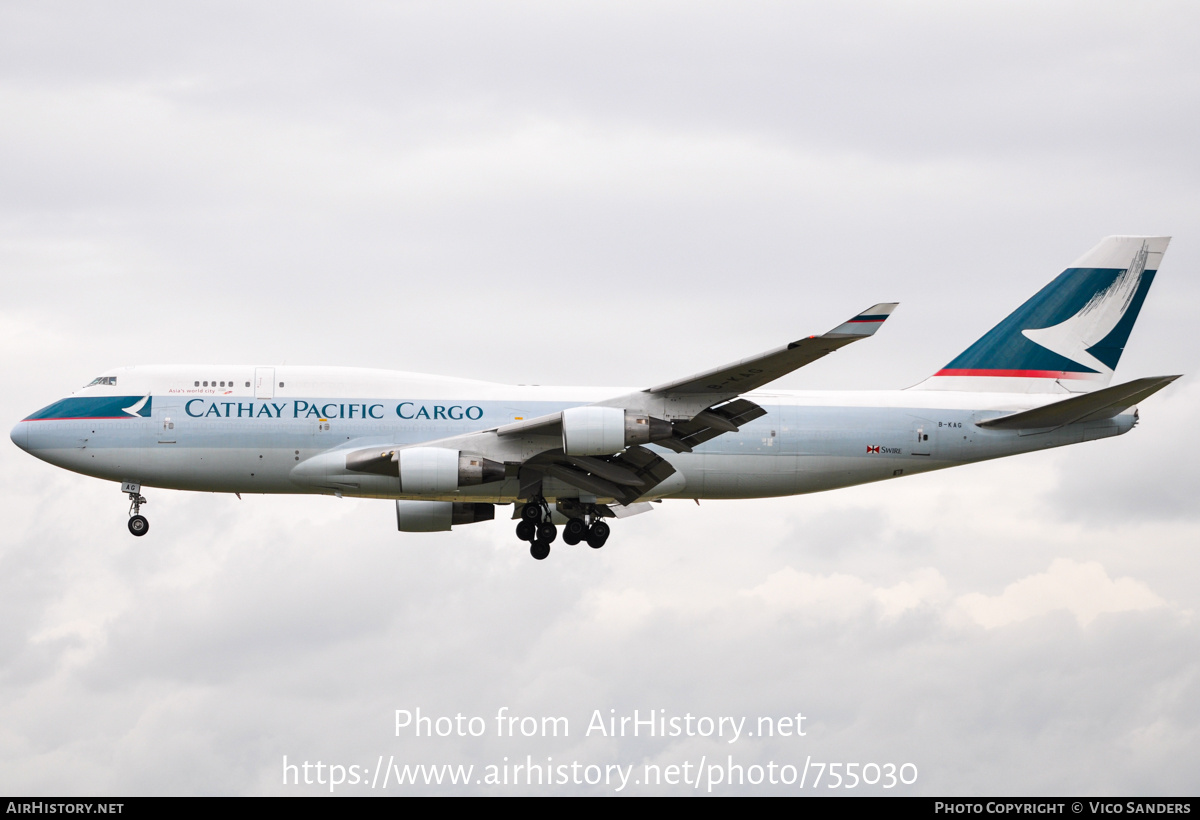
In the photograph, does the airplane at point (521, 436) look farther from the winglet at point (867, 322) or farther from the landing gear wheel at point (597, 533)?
the winglet at point (867, 322)

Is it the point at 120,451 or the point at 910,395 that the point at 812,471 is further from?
the point at 120,451

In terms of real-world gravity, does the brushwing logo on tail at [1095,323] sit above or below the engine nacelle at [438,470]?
above

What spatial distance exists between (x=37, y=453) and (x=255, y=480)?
6996mm

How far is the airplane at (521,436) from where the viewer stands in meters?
36.7

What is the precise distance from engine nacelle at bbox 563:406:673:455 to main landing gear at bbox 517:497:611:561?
516 centimetres

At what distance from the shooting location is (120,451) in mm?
39375

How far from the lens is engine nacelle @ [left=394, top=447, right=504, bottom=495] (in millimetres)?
36500

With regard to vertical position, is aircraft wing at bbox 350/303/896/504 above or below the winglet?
below

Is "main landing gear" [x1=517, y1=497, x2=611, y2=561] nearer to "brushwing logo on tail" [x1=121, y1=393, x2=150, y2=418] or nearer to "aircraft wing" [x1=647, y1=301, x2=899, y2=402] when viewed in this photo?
"aircraft wing" [x1=647, y1=301, x2=899, y2=402]

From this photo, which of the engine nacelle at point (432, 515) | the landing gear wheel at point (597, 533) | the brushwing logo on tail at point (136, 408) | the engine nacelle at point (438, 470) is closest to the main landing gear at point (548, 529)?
the landing gear wheel at point (597, 533)

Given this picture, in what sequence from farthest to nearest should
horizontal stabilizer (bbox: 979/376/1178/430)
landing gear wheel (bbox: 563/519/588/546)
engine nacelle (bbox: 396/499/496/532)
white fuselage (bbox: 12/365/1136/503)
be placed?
engine nacelle (bbox: 396/499/496/532) → landing gear wheel (bbox: 563/519/588/546) → white fuselage (bbox: 12/365/1136/503) → horizontal stabilizer (bbox: 979/376/1178/430)

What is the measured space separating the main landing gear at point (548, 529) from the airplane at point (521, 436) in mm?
56

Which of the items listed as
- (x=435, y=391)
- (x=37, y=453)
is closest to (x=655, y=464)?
(x=435, y=391)

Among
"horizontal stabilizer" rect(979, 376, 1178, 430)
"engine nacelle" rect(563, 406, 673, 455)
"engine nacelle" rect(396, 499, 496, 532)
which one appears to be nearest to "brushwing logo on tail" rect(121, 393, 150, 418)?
"engine nacelle" rect(396, 499, 496, 532)
